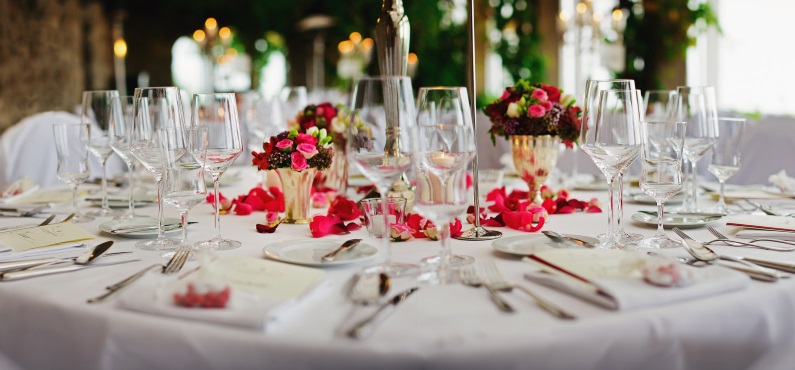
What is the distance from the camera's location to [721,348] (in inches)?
44.6

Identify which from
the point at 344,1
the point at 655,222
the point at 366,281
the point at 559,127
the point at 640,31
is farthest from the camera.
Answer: the point at 344,1

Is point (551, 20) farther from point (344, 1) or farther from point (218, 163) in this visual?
point (218, 163)

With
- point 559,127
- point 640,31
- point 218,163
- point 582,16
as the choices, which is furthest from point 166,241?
point 640,31

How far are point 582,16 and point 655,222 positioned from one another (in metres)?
5.46

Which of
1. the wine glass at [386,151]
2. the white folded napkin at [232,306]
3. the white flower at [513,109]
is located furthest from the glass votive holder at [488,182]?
the white folded napkin at [232,306]

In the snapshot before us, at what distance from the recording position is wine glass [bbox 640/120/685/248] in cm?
156

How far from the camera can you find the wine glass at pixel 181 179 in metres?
1.55

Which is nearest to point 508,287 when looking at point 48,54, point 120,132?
point 120,132

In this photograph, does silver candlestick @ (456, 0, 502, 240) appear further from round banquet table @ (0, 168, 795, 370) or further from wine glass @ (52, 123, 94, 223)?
wine glass @ (52, 123, 94, 223)

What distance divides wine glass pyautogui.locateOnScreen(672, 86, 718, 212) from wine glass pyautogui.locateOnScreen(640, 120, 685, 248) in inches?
10.9

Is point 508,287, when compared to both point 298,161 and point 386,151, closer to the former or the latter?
point 386,151

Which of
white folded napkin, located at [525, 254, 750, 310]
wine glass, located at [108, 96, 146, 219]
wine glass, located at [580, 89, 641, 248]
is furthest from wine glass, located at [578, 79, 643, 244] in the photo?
wine glass, located at [108, 96, 146, 219]

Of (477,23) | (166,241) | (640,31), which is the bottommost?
(166,241)

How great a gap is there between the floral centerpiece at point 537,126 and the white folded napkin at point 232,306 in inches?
43.4
